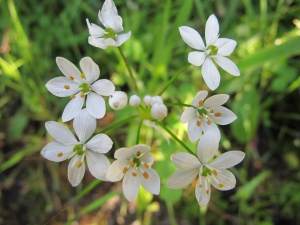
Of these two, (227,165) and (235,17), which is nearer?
(227,165)

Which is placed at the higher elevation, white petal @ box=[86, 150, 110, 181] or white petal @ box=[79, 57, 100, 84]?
white petal @ box=[79, 57, 100, 84]

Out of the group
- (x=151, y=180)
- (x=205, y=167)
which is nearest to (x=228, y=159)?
(x=205, y=167)

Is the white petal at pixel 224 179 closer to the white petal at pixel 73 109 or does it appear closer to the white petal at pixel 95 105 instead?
the white petal at pixel 95 105

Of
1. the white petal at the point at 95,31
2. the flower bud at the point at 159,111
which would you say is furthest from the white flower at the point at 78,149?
the white petal at the point at 95,31

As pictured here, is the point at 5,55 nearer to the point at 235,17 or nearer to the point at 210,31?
the point at 210,31

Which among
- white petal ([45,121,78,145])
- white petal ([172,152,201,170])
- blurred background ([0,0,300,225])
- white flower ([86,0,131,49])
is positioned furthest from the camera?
blurred background ([0,0,300,225])

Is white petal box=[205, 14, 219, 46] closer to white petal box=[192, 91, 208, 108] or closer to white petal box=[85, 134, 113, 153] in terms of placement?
white petal box=[192, 91, 208, 108]

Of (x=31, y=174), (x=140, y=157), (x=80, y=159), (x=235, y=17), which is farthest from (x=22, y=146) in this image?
(x=235, y=17)

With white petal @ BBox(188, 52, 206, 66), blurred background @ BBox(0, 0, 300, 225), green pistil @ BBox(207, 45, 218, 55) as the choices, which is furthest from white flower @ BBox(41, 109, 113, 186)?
blurred background @ BBox(0, 0, 300, 225)
